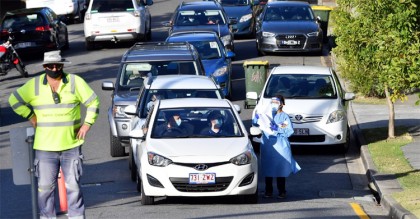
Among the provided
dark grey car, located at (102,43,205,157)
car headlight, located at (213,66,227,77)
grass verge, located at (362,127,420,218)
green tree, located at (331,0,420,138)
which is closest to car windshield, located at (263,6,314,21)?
green tree, located at (331,0,420,138)

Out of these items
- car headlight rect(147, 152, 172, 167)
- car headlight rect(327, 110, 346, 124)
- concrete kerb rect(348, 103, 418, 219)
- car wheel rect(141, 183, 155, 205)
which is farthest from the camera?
car headlight rect(327, 110, 346, 124)

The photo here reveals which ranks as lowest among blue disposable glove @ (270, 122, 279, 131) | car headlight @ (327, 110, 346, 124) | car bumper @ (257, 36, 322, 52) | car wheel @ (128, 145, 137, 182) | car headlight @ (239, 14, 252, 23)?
car headlight @ (239, 14, 252, 23)

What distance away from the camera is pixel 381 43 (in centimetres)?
1705

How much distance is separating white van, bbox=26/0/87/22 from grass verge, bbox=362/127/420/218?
25.1 m

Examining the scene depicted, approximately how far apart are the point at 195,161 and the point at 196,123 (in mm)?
1290

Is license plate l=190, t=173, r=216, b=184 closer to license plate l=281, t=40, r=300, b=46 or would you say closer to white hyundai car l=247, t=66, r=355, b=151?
white hyundai car l=247, t=66, r=355, b=151

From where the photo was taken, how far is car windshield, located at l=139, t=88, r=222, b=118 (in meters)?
17.4

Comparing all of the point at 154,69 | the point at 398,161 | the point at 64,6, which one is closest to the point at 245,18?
the point at 64,6

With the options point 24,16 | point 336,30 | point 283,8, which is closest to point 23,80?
point 24,16

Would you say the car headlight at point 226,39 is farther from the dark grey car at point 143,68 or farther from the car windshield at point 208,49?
the dark grey car at point 143,68

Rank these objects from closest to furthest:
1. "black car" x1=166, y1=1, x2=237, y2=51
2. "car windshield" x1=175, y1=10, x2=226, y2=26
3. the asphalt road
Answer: the asphalt road, "black car" x1=166, y1=1, x2=237, y2=51, "car windshield" x1=175, y1=10, x2=226, y2=26

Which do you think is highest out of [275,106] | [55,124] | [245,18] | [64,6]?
[55,124]

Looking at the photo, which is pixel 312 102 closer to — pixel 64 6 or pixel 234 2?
pixel 234 2

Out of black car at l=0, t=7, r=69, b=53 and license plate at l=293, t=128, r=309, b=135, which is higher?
license plate at l=293, t=128, r=309, b=135
